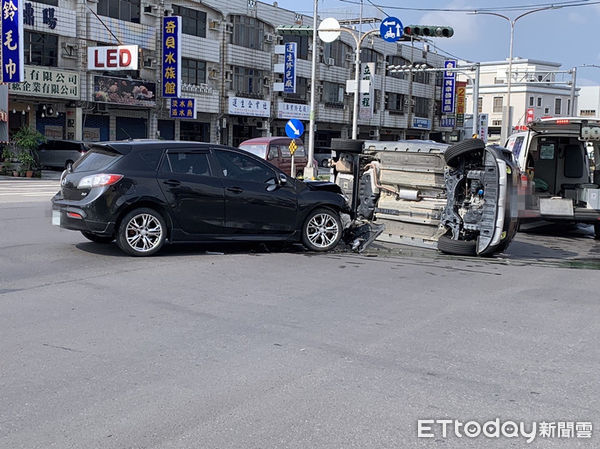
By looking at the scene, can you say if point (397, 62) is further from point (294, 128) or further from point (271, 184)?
point (271, 184)

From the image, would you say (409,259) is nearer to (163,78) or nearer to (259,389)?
(259,389)

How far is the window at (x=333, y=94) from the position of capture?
55.8m

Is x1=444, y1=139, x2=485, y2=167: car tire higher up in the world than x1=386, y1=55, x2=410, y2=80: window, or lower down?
lower down

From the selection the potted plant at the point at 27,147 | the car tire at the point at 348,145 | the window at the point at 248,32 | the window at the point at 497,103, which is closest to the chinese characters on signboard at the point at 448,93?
the window at the point at 497,103

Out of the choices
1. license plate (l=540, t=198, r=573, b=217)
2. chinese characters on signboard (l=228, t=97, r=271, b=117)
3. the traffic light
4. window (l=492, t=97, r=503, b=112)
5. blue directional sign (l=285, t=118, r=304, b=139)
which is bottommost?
license plate (l=540, t=198, r=573, b=217)

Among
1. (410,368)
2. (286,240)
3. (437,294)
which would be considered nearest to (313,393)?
(410,368)

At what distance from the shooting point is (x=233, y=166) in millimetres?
10453

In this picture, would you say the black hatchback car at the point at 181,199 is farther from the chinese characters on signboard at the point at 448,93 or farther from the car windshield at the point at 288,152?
the chinese characters on signboard at the point at 448,93

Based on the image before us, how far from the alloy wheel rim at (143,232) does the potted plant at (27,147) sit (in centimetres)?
2357

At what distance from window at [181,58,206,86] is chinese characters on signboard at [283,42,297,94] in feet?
21.1

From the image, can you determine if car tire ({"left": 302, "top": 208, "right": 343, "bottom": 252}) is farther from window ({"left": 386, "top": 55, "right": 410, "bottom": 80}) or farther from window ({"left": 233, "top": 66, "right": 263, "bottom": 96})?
window ({"left": 386, "top": 55, "right": 410, "bottom": 80})

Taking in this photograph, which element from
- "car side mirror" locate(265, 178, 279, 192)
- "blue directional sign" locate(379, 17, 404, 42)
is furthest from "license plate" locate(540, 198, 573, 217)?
"blue directional sign" locate(379, 17, 404, 42)

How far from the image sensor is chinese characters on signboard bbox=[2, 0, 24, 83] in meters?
30.4

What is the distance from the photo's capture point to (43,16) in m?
34.6
